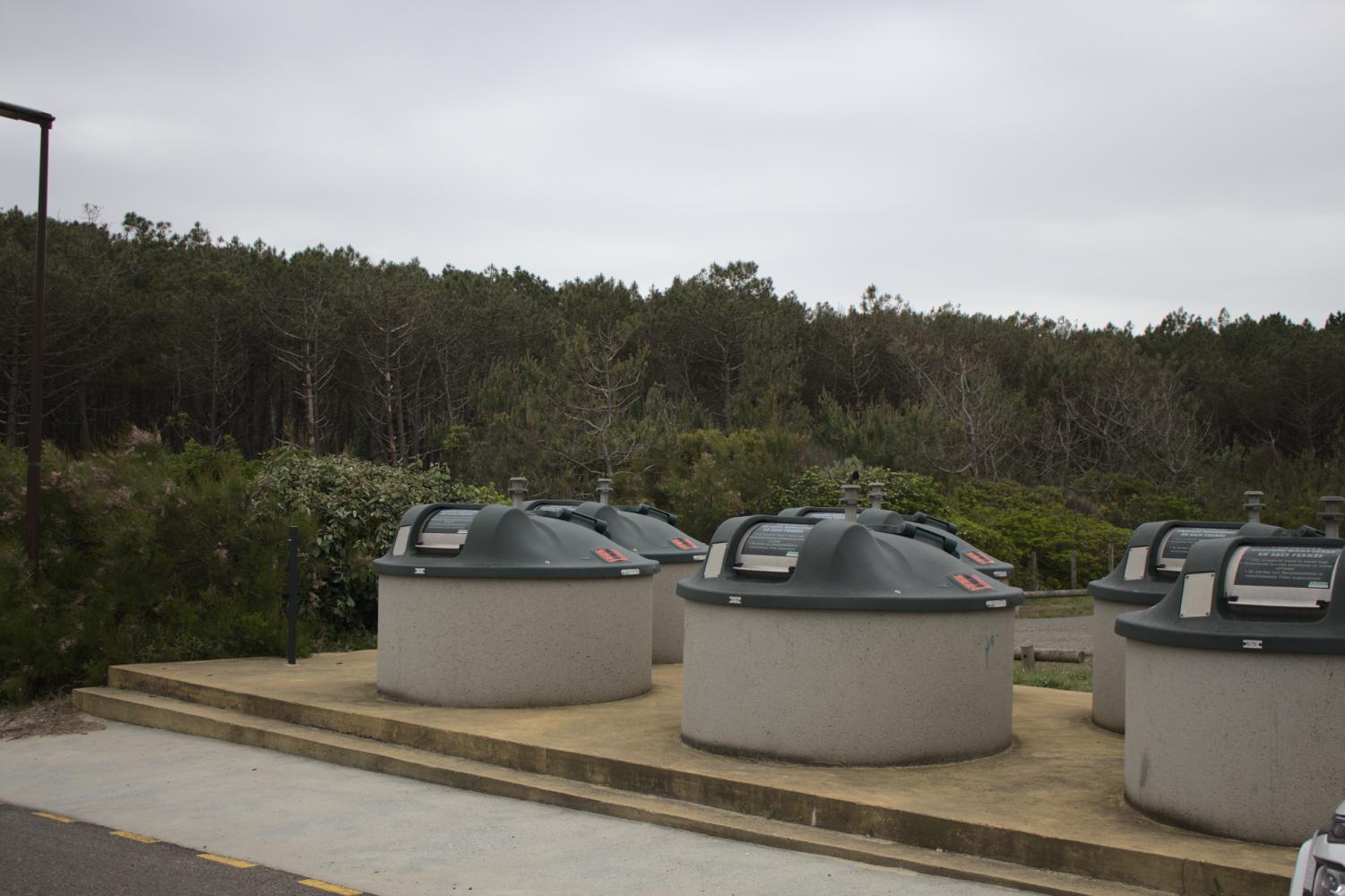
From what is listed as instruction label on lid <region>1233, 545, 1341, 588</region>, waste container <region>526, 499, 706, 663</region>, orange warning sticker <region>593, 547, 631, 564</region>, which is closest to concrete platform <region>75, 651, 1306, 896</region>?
orange warning sticker <region>593, 547, 631, 564</region>

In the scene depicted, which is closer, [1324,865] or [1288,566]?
[1324,865]

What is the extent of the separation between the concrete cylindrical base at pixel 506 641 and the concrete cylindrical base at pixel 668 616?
233 cm

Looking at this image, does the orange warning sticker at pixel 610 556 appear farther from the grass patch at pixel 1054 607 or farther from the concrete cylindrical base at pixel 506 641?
the grass patch at pixel 1054 607

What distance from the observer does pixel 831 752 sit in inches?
294

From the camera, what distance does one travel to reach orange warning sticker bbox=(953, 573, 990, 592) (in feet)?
25.7

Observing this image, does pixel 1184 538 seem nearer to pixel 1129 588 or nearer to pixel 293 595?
pixel 1129 588

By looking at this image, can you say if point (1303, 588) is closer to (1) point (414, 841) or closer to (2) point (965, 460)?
(1) point (414, 841)

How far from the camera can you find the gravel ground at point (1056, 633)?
1706cm

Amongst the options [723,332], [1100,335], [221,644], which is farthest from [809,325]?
[221,644]

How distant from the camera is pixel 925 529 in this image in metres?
9.82

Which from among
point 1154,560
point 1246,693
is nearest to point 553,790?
point 1246,693

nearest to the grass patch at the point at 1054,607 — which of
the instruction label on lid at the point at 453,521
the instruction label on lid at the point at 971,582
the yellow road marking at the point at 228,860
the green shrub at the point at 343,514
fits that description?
the green shrub at the point at 343,514

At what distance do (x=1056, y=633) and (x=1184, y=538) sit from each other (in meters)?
10.3

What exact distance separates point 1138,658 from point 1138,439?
36093 millimetres
